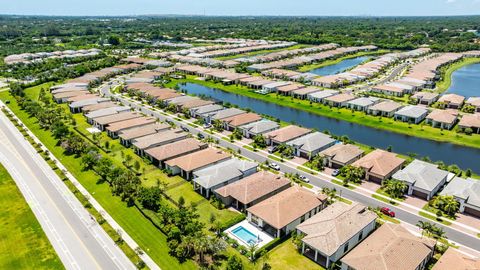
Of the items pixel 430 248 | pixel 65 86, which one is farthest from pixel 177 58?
pixel 430 248

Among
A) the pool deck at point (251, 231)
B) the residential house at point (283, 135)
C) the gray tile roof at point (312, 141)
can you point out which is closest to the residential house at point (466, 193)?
the gray tile roof at point (312, 141)

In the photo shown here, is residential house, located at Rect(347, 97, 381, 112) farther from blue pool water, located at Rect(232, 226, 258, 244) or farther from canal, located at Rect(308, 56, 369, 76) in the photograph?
blue pool water, located at Rect(232, 226, 258, 244)

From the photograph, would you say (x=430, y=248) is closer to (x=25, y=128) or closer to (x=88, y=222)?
(x=88, y=222)

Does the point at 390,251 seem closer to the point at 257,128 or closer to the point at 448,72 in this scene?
the point at 257,128

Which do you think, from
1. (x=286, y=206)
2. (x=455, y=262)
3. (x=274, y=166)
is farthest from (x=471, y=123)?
(x=286, y=206)

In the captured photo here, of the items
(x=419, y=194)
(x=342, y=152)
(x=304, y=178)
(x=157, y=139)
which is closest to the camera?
(x=419, y=194)

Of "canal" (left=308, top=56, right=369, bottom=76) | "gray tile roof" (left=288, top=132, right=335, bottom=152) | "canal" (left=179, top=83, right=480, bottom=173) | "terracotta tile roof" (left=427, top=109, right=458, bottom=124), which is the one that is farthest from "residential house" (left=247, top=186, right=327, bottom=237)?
"canal" (left=308, top=56, right=369, bottom=76)
